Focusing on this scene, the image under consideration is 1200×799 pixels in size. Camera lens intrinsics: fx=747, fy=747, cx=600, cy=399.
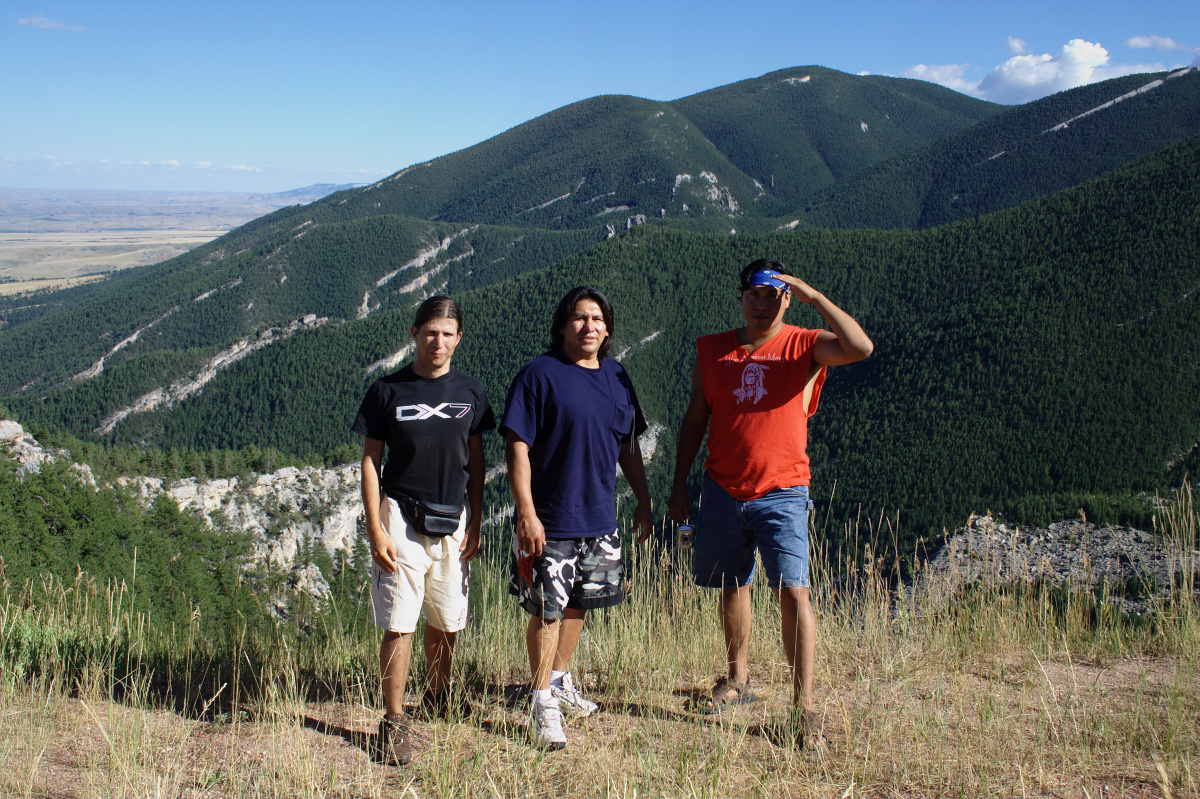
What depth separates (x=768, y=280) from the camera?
163 inches

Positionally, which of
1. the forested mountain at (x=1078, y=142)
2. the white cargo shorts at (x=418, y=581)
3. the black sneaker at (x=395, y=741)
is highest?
the forested mountain at (x=1078, y=142)

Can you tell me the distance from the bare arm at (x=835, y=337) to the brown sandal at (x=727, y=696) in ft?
6.49

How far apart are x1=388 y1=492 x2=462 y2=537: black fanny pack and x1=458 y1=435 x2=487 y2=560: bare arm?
0.19m

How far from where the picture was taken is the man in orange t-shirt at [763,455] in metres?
4.03

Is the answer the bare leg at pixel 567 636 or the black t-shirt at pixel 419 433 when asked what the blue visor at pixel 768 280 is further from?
the bare leg at pixel 567 636

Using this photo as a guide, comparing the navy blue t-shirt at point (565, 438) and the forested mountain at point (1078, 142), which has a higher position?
the forested mountain at point (1078, 142)

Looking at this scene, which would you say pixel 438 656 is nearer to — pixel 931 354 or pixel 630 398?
pixel 630 398

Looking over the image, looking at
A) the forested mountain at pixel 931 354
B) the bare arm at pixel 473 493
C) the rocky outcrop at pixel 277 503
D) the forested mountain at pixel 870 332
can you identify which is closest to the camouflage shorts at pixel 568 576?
the bare arm at pixel 473 493

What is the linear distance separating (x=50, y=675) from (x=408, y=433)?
310 centimetres

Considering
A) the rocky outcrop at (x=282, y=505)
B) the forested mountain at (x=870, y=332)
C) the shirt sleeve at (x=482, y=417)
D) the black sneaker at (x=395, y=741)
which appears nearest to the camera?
the black sneaker at (x=395, y=741)

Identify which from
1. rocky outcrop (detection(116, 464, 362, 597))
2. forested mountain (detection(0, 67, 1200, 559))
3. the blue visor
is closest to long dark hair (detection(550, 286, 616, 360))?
the blue visor

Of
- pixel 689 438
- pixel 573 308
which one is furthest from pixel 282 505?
pixel 573 308

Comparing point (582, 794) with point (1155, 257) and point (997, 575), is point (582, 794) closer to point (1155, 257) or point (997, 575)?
point (997, 575)

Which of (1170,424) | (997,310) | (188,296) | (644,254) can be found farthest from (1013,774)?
(188,296)
